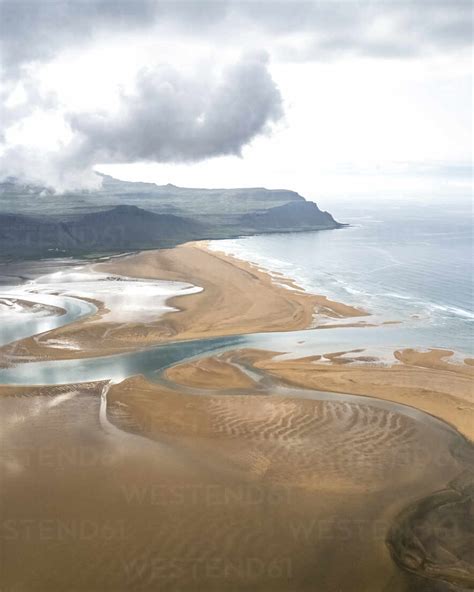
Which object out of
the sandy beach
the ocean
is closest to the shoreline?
the sandy beach

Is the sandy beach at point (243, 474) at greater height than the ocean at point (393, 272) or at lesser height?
lesser

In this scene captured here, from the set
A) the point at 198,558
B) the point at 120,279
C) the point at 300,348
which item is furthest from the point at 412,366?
the point at 120,279

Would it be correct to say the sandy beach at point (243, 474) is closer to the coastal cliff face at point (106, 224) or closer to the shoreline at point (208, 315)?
the shoreline at point (208, 315)

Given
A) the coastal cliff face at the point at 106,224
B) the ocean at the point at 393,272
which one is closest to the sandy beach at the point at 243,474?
the ocean at the point at 393,272

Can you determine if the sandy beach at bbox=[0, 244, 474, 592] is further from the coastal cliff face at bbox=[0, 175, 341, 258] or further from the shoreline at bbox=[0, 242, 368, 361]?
the coastal cliff face at bbox=[0, 175, 341, 258]

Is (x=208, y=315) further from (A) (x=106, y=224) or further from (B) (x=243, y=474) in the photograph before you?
(A) (x=106, y=224)

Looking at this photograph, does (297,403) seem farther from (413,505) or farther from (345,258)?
(345,258)

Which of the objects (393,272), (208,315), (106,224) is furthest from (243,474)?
(106,224)

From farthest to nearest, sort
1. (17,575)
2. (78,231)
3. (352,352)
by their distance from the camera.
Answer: (78,231)
(352,352)
(17,575)
